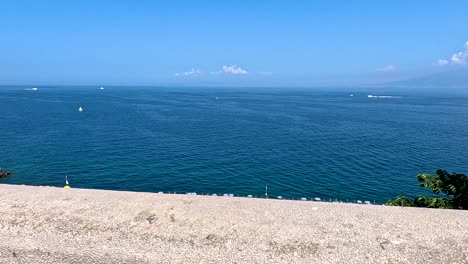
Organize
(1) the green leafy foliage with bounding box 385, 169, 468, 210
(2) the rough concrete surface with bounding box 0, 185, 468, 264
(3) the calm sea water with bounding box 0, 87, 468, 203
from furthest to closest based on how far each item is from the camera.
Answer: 1. (3) the calm sea water with bounding box 0, 87, 468, 203
2. (1) the green leafy foliage with bounding box 385, 169, 468, 210
3. (2) the rough concrete surface with bounding box 0, 185, 468, 264

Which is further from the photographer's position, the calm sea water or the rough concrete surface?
the calm sea water

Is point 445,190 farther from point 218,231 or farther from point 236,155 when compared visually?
point 236,155

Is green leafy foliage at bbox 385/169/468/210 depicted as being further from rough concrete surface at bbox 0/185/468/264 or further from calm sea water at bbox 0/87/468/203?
calm sea water at bbox 0/87/468/203

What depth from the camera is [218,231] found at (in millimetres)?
15719

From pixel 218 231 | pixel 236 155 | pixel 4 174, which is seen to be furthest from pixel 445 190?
pixel 4 174

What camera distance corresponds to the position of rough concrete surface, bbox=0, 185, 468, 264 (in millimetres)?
14109

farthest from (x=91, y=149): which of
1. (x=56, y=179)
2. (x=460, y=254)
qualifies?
(x=460, y=254)

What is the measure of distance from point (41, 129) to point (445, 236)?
270 feet

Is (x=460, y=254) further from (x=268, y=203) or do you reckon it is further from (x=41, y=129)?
(x=41, y=129)

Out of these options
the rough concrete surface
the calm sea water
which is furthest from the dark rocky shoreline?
the rough concrete surface

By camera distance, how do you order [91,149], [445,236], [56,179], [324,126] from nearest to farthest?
[445,236] → [56,179] → [91,149] → [324,126]

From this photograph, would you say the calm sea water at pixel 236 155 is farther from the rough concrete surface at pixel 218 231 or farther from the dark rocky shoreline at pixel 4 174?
the rough concrete surface at pixel 218 231

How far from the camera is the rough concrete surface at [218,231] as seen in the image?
555 inches

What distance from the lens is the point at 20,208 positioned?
1778cm
